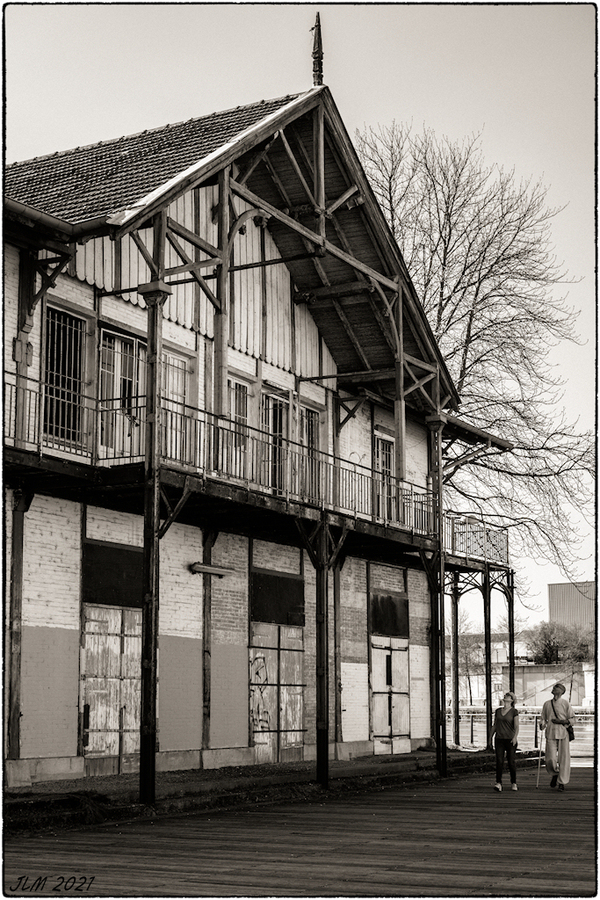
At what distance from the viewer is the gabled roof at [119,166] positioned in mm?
14570

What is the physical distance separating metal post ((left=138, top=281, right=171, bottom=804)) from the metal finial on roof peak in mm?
6235

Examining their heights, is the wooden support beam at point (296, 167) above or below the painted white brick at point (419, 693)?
above

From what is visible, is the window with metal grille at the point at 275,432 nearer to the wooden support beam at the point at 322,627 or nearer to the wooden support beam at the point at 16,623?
the wooden support beam at the point at 322,627

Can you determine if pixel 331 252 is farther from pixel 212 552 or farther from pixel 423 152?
pixel 423 152

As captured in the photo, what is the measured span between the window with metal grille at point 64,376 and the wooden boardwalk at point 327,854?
502 cm

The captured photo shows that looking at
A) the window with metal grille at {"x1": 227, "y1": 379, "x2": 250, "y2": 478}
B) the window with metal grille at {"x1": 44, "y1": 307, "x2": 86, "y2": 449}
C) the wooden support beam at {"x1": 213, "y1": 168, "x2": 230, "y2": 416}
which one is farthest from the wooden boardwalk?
the window with metal grille at {"x1": 227, "y1": 379, "x2": 250, "y2": 478}

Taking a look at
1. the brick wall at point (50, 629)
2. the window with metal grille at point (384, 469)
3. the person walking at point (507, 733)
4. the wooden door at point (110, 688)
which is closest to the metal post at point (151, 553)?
the brick wall at point (50, 629)

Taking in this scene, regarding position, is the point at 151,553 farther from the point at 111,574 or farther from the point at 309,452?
the point at 309,452

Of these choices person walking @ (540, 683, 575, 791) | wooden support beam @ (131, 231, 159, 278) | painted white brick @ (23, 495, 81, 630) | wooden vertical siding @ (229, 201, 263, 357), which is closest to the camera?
wooden support beam @ (131, 231, 159, 278)

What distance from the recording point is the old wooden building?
46.9 feet

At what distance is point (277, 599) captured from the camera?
786 inches

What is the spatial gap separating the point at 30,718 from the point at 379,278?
960 centimetres

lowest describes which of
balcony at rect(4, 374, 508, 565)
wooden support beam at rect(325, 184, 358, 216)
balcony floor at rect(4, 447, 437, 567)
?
balcony floor at rect(4, 447, 437, 567)

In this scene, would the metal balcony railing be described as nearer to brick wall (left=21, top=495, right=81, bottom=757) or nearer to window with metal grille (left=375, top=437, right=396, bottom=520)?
window with metal grille (left=375, top=437, right=396, bottom=520)
